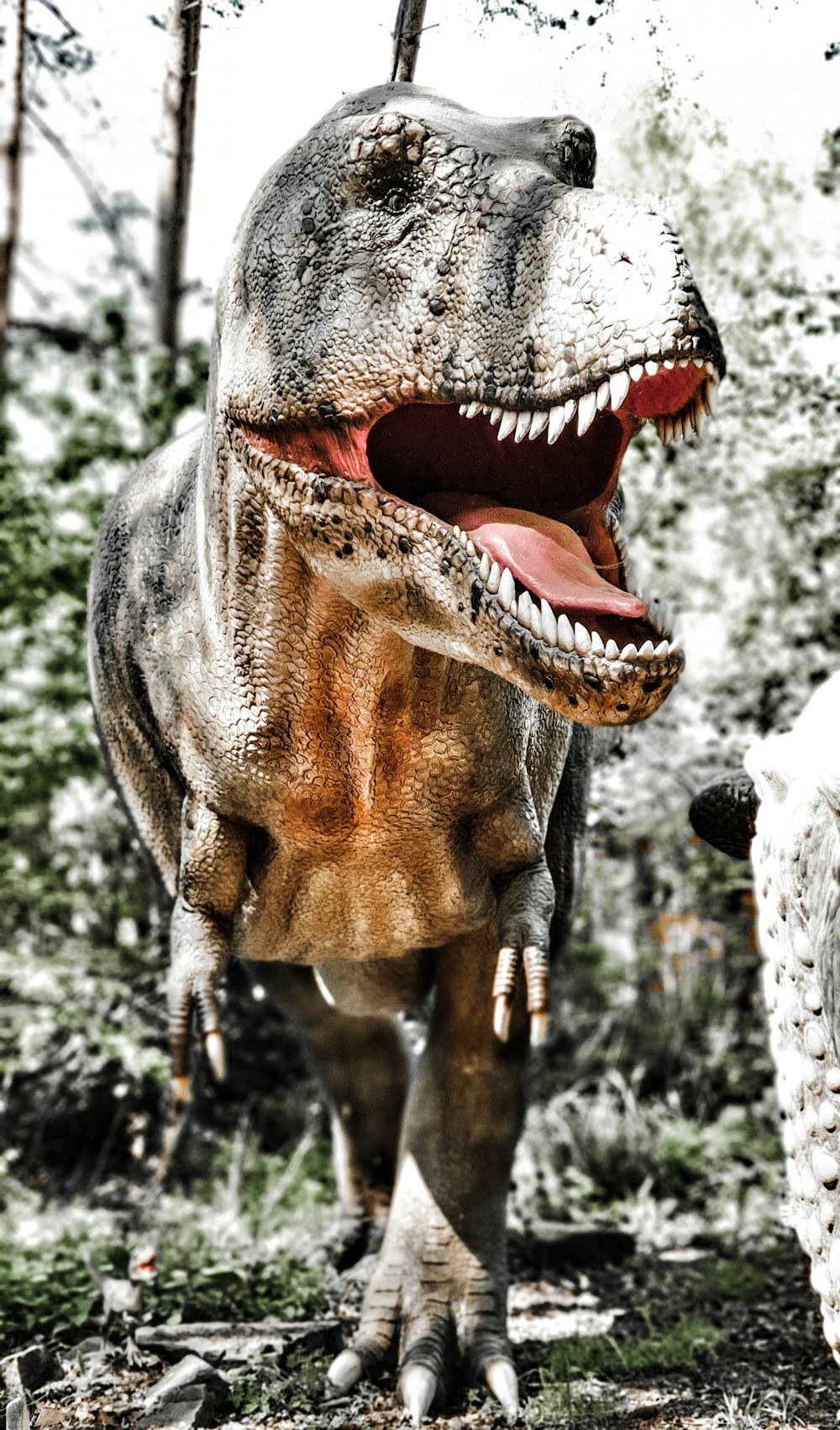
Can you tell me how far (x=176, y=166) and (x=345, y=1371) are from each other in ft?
13.1

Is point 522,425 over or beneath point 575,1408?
over

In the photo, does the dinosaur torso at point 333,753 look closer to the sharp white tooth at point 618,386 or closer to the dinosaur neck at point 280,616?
the dinosaur neck at point 280,616

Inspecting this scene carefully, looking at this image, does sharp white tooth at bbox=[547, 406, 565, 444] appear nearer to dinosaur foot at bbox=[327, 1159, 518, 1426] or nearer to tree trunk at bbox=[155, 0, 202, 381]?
tree trunk at bbox=[155, 0, 202, 381]

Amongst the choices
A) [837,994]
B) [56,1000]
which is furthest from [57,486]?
[837,994]

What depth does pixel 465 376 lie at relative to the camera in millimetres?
2467

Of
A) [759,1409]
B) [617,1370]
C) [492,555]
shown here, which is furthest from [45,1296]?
[492,555]

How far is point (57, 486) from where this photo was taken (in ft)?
21.7

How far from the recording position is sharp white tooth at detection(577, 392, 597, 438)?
92.4 inches

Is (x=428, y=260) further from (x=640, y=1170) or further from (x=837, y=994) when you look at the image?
(x=640, y=1170)

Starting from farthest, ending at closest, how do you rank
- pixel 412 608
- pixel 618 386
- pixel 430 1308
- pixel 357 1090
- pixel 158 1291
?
pixel 357 1090
pixel 158 1291
pixel 430 1308
pixel 412 608
pixel 618 386

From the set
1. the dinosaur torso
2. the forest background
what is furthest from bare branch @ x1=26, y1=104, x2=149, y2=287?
the dinosaur torso

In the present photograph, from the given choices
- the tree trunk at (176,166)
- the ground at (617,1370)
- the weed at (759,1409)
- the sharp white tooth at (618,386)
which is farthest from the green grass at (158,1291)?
the tree trunk at (176,166)

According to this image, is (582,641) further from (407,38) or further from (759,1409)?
(759,1409)

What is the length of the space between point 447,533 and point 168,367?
450cm
